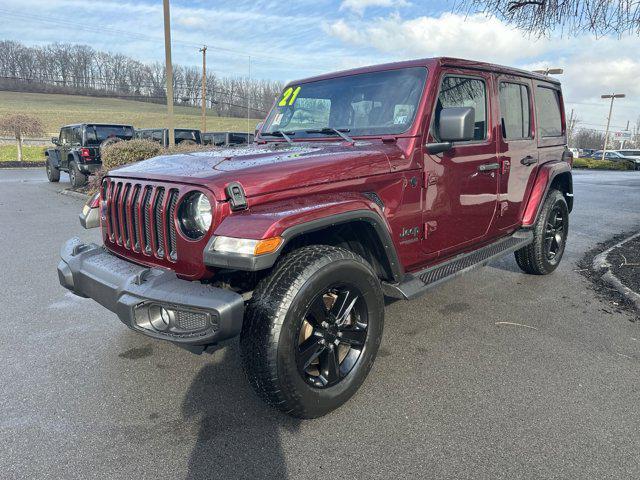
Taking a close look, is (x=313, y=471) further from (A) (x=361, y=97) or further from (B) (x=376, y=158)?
(A) (x=361, y=97)

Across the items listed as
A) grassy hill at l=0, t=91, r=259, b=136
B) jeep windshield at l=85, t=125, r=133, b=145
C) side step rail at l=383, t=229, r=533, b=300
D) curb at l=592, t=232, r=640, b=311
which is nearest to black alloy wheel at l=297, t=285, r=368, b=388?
side step rail at l=383, t=229, r=533, b=300

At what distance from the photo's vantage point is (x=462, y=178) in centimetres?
352

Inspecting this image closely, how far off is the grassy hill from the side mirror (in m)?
45.4

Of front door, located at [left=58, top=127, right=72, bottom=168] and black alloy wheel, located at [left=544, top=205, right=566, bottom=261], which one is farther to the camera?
front door, located at [left=58, top=127, right=72, bottom=168]

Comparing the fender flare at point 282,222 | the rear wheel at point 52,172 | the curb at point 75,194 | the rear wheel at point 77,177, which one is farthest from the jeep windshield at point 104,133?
the fender flare at point 282,222

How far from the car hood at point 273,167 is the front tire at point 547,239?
99.7 inches

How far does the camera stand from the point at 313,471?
2.15 meters

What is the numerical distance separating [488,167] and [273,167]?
6.85 feet

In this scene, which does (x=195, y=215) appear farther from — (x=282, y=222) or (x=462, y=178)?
(x=462, y=178)

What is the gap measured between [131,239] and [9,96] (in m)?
75.7

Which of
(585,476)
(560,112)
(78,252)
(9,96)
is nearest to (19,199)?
(78,252)

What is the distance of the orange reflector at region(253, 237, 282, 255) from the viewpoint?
2.15 metres

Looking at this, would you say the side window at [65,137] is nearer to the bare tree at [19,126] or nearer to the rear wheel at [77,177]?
the rear wheel at [77,177]

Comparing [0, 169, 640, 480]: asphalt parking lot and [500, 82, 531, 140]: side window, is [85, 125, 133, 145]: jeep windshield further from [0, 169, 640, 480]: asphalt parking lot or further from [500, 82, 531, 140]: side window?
[500, 82, 531, 140]: side window
